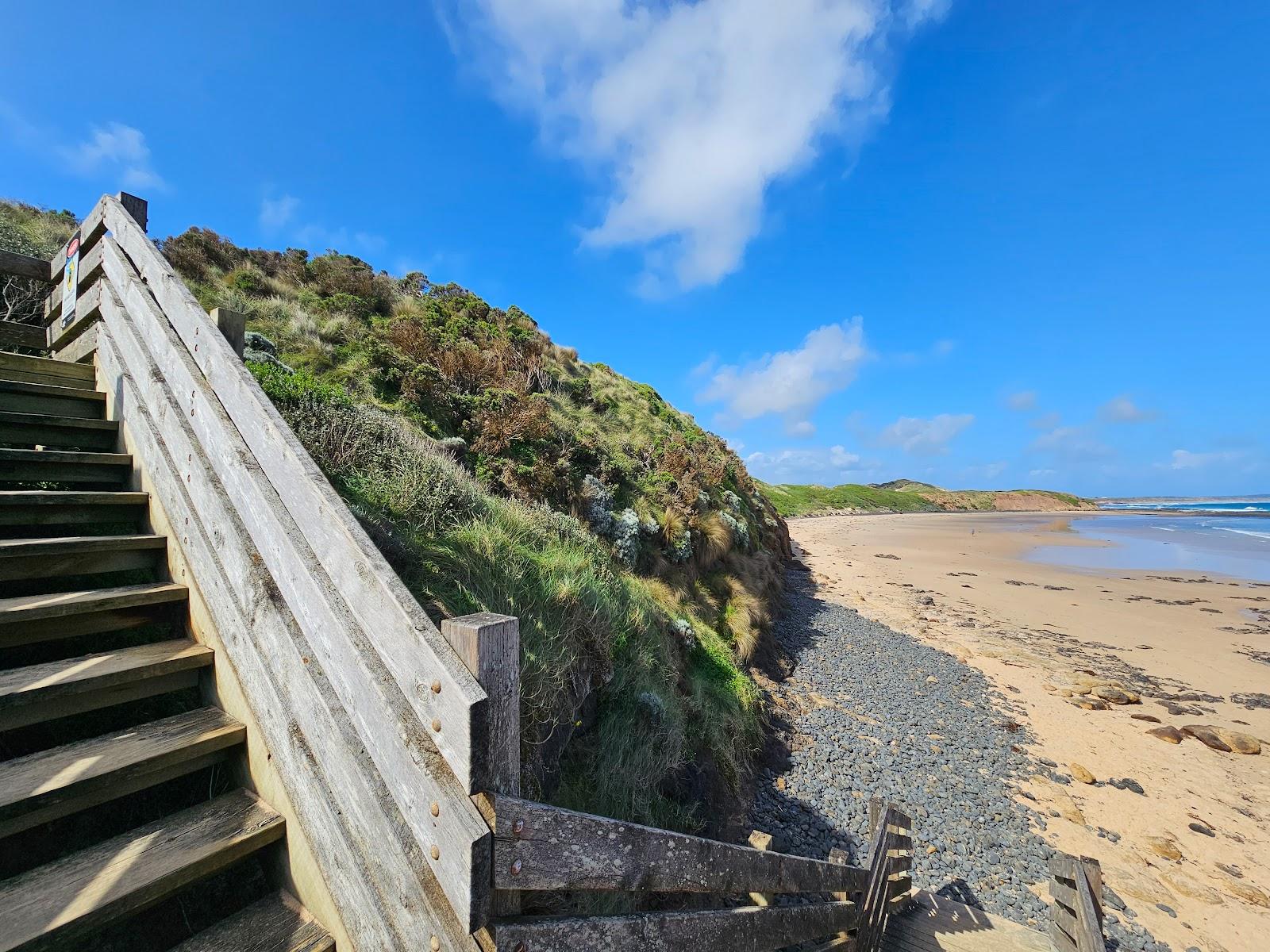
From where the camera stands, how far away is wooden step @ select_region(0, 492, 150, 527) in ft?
9.93

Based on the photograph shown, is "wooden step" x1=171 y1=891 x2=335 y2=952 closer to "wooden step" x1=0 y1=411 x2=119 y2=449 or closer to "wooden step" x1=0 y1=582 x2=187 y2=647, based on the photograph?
"wooden step" x1=0 y1=582 x2=187 y2=647

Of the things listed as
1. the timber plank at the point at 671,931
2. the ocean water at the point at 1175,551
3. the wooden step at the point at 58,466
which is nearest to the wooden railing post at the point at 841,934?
the timber plank at the point at 671,931

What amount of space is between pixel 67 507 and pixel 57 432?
1212mm

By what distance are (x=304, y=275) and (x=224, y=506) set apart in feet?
44.9

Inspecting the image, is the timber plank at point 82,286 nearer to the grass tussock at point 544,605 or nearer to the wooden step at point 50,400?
the wooden step at point 50,400

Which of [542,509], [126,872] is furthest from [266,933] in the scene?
[542,509]

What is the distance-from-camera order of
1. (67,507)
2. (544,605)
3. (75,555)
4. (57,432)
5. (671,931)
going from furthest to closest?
(544,605), (57,432), (67,507), (75,555), (671,931)

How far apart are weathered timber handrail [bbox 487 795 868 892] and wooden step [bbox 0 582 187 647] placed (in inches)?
107

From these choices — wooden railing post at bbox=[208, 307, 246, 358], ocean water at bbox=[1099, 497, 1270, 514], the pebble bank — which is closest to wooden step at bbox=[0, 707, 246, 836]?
wooden railing post at bbox=[208, 307, 246, 358]

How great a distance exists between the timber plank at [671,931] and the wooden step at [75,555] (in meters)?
3.25

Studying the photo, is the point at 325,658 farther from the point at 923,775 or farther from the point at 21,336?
the point at 923,775

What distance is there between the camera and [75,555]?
291 cm

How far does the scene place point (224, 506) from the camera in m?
2.58

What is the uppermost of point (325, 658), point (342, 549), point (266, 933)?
point (342, 549)
